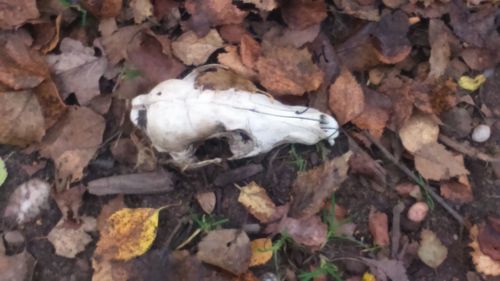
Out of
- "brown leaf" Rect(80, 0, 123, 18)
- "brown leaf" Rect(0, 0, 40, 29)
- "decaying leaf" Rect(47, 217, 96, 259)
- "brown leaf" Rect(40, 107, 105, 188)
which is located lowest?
"decaying leaf" Rect(47, 217, 96, 259)

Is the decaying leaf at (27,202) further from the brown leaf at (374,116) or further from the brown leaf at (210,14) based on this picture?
the brown leaf at (374,116)

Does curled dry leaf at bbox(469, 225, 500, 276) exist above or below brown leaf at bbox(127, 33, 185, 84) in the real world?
below

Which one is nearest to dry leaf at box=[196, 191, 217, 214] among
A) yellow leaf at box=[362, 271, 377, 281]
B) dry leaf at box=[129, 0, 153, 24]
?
yellow leaf at box=[362, 271, 377, 281]

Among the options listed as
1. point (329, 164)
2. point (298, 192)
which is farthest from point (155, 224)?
point (329, 164)

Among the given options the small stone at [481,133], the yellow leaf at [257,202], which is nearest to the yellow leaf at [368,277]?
the yellow leaf at [257,202]

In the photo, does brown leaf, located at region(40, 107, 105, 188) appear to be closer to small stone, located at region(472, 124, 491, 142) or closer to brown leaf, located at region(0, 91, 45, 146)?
brown leaf, located at region(0, 91, 45, 146)

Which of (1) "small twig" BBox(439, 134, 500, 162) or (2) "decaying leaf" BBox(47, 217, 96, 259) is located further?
(1) "small twig" BBox(439, 134, 500, 162)
